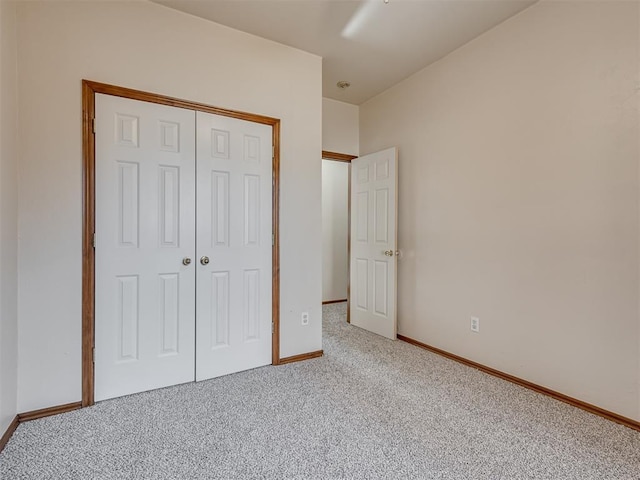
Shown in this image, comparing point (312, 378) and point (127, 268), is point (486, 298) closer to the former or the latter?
point (312, 378)

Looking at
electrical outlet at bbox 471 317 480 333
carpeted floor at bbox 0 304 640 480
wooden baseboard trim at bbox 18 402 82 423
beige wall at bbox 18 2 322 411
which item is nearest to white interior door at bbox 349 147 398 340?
electrical outlet at bbox 471 317 480 333

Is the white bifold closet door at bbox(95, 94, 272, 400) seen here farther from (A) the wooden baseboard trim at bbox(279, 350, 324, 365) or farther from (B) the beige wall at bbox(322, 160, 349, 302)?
(B) the beige wall at bbox(322, 160, 349, 302)

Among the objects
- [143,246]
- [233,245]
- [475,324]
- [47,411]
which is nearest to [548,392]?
[475,324]

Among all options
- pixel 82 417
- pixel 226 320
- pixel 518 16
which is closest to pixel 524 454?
pixel 226 320

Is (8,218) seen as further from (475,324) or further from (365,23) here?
(475,324)

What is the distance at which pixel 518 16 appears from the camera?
2389 mm

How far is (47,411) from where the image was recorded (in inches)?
76.2

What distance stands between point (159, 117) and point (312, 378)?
2204 mm

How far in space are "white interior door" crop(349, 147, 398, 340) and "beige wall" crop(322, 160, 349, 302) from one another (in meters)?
1.32

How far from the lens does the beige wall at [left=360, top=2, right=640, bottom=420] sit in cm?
192

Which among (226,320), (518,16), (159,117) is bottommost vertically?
(226,320)

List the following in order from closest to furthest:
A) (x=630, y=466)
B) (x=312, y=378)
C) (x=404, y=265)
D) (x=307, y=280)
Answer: (x=630, y=466), (x=312, y=378), (x=307, y=280), (x=404, y=265)

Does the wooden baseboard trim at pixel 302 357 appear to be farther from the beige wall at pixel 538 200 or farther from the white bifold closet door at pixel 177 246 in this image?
the beige wall at pixel 538 200

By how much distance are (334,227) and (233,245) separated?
3.00 m
